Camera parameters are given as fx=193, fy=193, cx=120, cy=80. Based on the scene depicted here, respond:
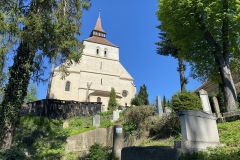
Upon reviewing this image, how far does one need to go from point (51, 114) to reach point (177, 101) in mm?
12889

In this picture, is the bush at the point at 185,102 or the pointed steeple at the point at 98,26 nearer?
the bush at the point at 185,102

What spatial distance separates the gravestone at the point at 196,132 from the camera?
5.32m

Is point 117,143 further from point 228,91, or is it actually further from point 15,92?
point 228,91

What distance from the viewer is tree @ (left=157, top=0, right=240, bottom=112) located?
999 cm

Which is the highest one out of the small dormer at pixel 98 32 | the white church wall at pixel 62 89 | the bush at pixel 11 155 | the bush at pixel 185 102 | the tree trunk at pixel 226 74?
the small dormer at pixel 98 32

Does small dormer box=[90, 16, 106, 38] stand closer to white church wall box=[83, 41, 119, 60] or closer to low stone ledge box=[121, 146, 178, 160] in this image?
white church wall box=[83, 41, 119, 60]

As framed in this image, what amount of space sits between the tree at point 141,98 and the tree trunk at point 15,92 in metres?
20.7

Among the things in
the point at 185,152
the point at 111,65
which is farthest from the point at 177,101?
the point at 111,65

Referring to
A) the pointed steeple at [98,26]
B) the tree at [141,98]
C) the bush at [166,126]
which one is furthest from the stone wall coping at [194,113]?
the pointed steeple at [98,26]

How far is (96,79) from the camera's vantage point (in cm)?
3431

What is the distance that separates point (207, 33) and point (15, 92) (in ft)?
34.1


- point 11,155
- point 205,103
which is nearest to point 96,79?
point 205,103

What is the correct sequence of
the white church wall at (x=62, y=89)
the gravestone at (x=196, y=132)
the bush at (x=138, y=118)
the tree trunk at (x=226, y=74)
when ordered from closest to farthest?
the gravestone at (x=196, y=132)
the tree trunk at (x=226, y=74)
the bush at (x=138, y=118)
the white church wall at (x=62, y=89)

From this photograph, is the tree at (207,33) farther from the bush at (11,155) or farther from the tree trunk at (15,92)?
the bush at (11,155)
